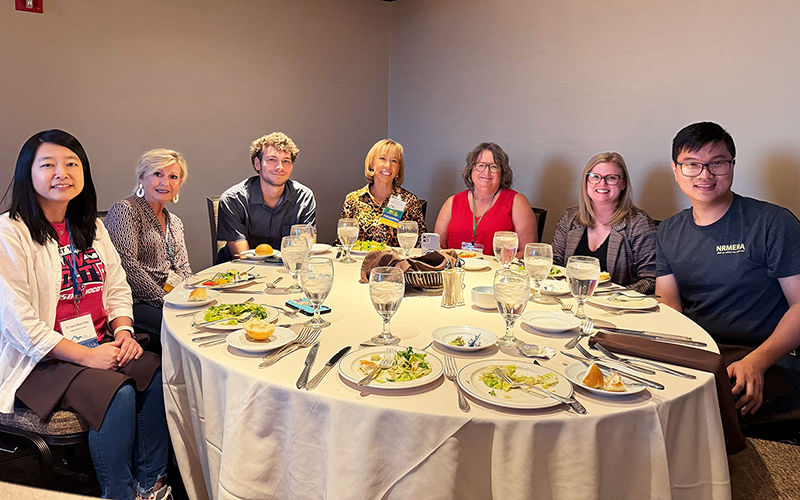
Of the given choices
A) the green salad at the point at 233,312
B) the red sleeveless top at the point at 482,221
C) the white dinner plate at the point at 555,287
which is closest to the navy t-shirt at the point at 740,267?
the white dinner plate at the point at 555,287

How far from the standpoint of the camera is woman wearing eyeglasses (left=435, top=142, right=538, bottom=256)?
343cm

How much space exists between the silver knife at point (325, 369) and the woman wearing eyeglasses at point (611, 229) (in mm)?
1784

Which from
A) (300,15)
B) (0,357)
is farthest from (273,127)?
(0,357)

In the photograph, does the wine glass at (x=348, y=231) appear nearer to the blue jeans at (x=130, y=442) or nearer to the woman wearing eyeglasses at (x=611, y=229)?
the blue jeans at (x=130, y=442)

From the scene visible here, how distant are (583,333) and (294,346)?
2.78 feet

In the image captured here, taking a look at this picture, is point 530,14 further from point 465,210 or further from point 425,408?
point 425,408

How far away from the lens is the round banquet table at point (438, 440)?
1060 mm

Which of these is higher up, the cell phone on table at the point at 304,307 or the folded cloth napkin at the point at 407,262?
the folded cloth napkin at the point at 407,262

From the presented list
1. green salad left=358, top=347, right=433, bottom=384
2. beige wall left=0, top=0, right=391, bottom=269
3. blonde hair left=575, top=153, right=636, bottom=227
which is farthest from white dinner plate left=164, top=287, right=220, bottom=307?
beige wall left=0, top=0, right=391, bottom=269

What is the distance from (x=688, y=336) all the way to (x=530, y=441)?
2.50ft

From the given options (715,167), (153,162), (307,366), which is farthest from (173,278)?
(715,167)

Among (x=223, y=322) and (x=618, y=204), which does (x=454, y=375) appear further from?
(x=618, y=204)

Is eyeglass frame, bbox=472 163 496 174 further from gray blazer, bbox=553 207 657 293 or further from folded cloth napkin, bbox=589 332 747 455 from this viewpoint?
folded cloth napkin, bbox=589 332 747 455

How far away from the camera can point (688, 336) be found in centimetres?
151
